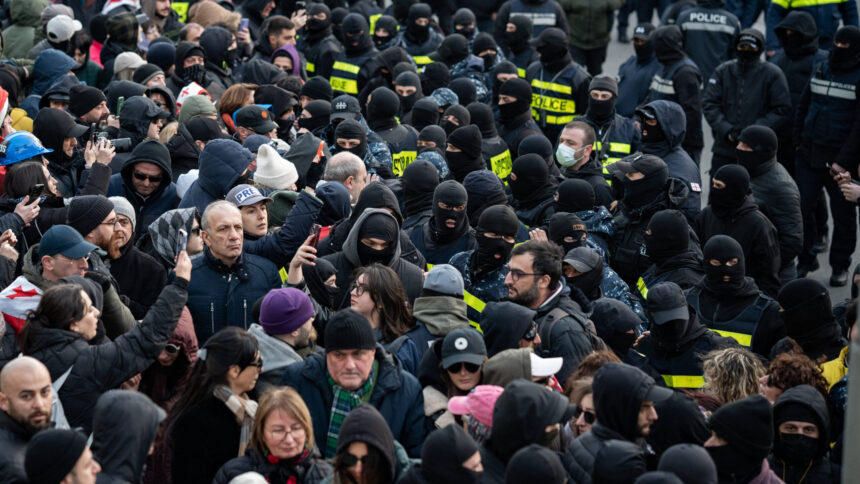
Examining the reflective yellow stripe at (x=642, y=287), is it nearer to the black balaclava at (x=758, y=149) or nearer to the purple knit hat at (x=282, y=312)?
the black balaclava at (x=758, y=149)

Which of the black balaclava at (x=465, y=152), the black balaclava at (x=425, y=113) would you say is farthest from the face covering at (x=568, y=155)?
the black balaclava at (x=425, y=113)

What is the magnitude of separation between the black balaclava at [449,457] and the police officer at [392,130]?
5893 millimetres

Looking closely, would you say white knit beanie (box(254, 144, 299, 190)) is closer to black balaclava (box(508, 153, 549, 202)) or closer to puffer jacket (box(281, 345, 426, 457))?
black balaclava (box(508, 153, 549, 202))

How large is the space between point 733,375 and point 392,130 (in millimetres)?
5176

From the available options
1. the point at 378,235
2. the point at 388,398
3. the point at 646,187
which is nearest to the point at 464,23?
the point at 646,187

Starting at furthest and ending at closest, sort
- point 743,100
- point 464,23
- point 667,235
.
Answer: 1. point 464,23
2. point 743,100
3. point 667,235

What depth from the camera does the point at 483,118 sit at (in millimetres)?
10812

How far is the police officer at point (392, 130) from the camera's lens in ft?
34.5

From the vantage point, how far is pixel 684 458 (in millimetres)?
4699

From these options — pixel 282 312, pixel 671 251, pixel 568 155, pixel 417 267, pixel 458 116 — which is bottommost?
pixel 458 116

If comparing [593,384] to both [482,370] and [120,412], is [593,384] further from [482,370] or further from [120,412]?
[120,412]

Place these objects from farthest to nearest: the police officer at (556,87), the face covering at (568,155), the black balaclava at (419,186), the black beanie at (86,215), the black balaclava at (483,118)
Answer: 1. the police officer at (556,87)
2. the black balaclava at (483,118)
3. the face covering at (568,155)
4. the black balaclava at (419,186)
5. the black beanie at (86,215)

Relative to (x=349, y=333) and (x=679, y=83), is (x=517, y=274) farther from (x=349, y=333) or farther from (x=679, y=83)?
(x=679, y=83)

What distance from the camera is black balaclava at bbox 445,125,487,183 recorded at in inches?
380
